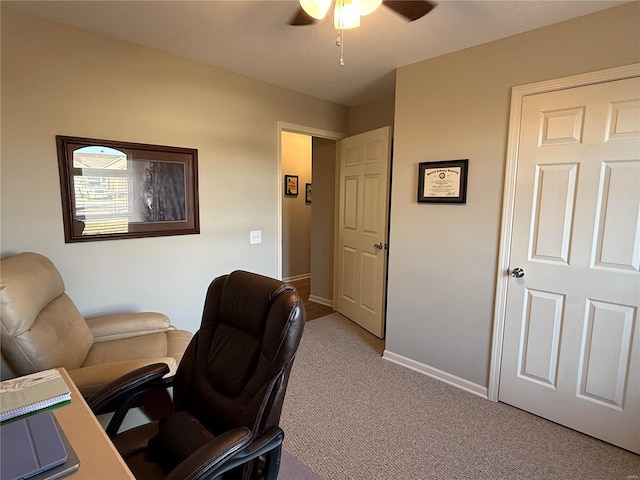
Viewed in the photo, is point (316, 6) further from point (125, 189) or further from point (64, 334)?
point (64, 334)

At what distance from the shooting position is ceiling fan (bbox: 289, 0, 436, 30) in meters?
1.44

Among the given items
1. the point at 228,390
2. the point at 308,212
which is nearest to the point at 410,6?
the point at 228,390

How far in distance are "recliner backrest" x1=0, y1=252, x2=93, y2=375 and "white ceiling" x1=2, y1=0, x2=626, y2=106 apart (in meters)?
1.46

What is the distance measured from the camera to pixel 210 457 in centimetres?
94

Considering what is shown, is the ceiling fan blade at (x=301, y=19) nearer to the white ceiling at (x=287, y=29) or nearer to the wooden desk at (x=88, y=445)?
the white ceiling at (x=287, y=29)

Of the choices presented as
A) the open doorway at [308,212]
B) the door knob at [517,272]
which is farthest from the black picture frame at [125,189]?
the door knob at [517,272]

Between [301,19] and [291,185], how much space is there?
3747 mm

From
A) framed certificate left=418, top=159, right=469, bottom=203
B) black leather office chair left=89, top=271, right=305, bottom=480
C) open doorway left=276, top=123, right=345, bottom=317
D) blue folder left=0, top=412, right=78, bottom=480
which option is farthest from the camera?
open doorway left=276, top=123, right=345, bottom=317

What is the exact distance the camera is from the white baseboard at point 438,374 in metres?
2.46

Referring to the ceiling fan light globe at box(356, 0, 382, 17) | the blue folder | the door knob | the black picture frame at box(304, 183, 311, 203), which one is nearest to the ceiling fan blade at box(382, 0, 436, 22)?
the ceiling fan light globe at box(356, 0, 382, 17)

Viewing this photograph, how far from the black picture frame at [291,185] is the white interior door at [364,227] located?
5.70ft

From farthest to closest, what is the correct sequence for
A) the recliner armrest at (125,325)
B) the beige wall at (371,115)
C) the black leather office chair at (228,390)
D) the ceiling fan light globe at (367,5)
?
the beige wall at (371,115), the recliner armrest at (125,325), the ceiling fan light globe at (367,5), the black leather office chair at (228,390)

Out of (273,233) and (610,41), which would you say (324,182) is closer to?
(273,233)

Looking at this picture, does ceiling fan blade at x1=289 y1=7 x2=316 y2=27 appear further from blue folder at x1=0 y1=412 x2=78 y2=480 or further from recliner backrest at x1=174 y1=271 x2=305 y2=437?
blue folder at x1=0 y1=412 x2=78 y2=480
